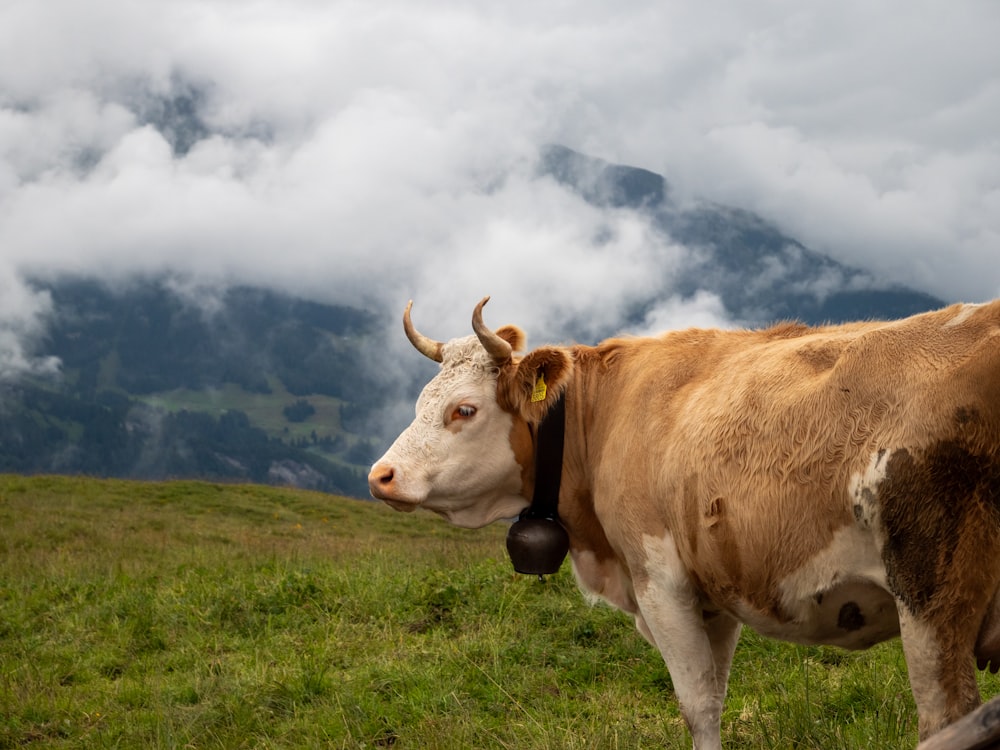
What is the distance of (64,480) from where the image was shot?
2647 cm

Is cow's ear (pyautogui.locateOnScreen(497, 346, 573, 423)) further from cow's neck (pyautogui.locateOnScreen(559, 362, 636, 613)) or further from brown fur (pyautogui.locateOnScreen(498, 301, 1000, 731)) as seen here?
brown fur (pyautogui.locateOnScreen(498, 301, 1000, 731))

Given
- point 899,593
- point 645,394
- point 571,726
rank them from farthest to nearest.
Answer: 1. point 571,726
2. point 645,394
3. point 899,593

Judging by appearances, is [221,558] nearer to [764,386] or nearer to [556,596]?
[556,596]

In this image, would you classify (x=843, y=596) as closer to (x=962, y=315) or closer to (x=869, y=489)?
(x=869, y=489)

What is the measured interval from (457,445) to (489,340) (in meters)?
0.66

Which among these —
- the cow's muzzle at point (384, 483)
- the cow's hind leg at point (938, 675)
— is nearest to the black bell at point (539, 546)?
the cow's muzzle at point (384, 483)

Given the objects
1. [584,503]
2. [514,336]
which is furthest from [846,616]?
[514,336]

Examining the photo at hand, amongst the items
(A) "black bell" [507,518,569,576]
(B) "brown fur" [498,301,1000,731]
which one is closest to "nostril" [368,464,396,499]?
(A) "black bell" [507,518,569,576]

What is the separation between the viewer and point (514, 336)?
6.30 m

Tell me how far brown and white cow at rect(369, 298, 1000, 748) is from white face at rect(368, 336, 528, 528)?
0.04 feet

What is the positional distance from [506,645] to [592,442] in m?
3.12

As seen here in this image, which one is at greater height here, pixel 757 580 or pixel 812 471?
pixel 812 471

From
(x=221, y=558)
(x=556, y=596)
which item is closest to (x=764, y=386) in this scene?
(x=556, y=596)

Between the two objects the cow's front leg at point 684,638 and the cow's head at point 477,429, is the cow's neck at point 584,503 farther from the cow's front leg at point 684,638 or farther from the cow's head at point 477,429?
the cow's front leg at point 684,638
